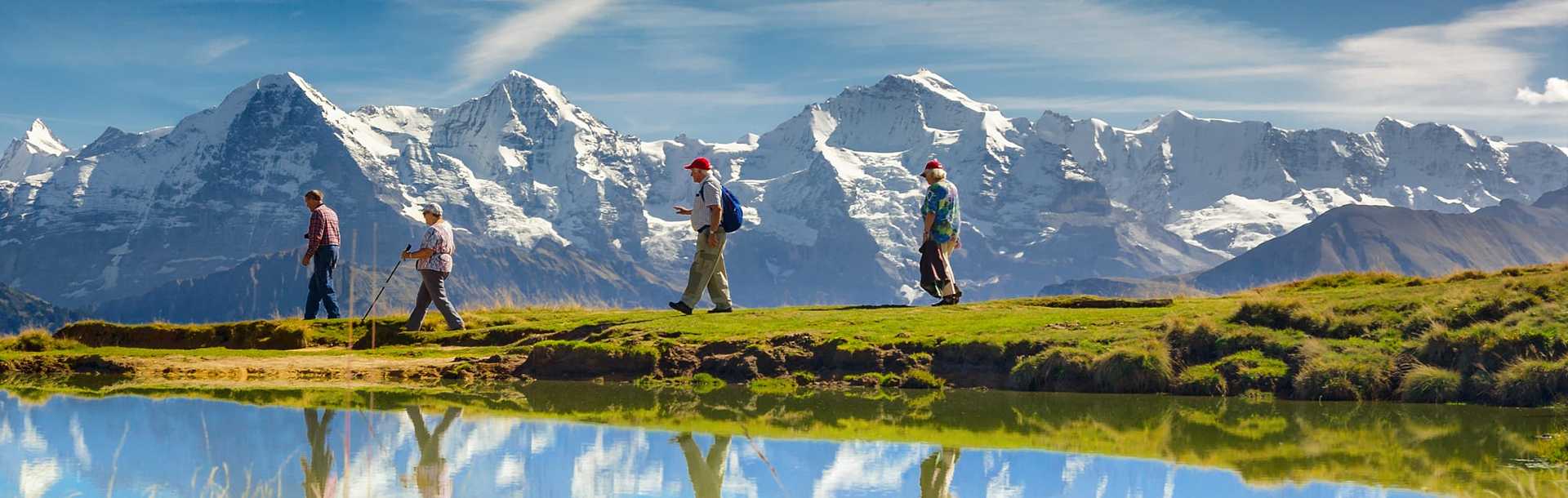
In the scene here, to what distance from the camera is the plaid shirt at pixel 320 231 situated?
2708cm

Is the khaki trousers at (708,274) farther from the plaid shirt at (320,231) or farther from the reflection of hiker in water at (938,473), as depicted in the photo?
the reflection of hiker in water at (938,473)

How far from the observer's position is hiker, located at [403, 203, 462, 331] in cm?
2522

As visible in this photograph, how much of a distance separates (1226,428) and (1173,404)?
8.32 ft

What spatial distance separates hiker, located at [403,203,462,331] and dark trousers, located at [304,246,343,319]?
5.61ft

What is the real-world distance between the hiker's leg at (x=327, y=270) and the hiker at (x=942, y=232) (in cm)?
993

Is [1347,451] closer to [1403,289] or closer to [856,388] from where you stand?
[856,388]

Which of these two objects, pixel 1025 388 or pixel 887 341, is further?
pixel 887 341

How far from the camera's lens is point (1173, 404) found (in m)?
17.3

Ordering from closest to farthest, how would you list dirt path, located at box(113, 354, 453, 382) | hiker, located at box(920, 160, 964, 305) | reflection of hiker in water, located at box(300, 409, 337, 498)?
1. reflection of hiker in water, located at box(300, 409, 337, 498)
2. dirt path, located at box(113, 354, 453, 382)
3. hiker, located at box(920, 160, 964, 305)

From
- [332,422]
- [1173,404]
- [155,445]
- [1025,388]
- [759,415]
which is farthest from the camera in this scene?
[1025,388]

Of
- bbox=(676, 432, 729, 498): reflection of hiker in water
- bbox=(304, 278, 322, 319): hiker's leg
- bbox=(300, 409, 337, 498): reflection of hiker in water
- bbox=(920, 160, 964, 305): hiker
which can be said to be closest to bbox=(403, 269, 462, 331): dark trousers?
bbox=(304, 278, 322, 319): hiker's leg

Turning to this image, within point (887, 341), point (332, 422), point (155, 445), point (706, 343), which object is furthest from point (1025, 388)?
point (155, 445)

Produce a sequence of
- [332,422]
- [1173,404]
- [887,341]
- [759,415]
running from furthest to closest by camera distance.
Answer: [887,341] → [1173,404] → [759,415] → [332,422]

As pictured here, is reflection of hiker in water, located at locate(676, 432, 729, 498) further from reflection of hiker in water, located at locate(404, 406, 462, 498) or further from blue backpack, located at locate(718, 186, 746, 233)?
blue backpack, located at locate(718, 186, 746, 233)
